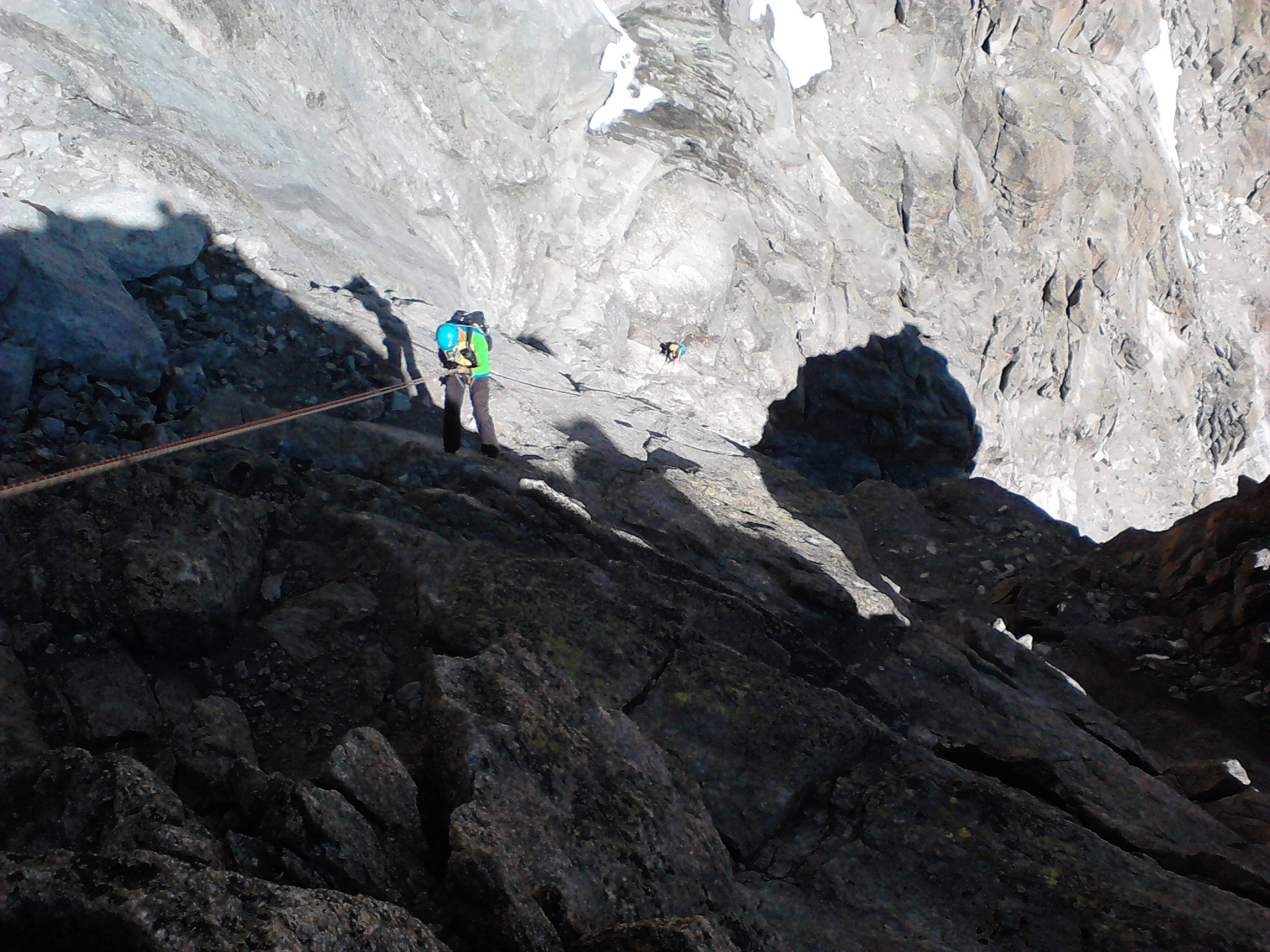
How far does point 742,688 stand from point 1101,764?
3.66 metres

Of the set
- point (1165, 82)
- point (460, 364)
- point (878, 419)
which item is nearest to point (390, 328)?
point (460, 364)

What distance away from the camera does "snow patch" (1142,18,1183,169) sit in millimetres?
34531

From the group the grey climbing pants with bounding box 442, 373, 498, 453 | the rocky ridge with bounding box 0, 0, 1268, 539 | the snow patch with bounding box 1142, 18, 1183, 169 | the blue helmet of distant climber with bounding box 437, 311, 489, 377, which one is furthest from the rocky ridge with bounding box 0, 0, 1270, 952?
the snow patch with bounding box 1142, 18, 1183, 169

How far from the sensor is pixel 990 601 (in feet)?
44.1

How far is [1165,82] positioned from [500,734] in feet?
146

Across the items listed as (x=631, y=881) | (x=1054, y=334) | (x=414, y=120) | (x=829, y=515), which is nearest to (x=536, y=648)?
(x=631, y=881)

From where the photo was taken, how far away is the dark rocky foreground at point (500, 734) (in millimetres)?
3227

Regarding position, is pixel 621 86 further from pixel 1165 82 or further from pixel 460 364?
pixel 1165 82

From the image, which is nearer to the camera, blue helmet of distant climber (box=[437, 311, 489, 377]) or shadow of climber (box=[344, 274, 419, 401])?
blue helmet of distant climber (box=[437, 311, 489, 377])

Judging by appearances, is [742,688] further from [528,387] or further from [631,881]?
[528,387]

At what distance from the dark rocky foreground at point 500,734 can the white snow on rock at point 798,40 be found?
20.1 m

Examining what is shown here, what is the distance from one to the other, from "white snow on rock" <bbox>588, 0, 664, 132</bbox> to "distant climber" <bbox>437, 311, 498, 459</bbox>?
12579 mm

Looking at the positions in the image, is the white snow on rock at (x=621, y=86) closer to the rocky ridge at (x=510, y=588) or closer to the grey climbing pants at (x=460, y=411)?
the rocky ridge at (x=510, y=588)

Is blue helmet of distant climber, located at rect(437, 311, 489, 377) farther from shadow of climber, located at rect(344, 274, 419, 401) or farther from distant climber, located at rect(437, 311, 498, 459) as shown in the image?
shadow of climber, located at rect(344, 274, 419, 401)
